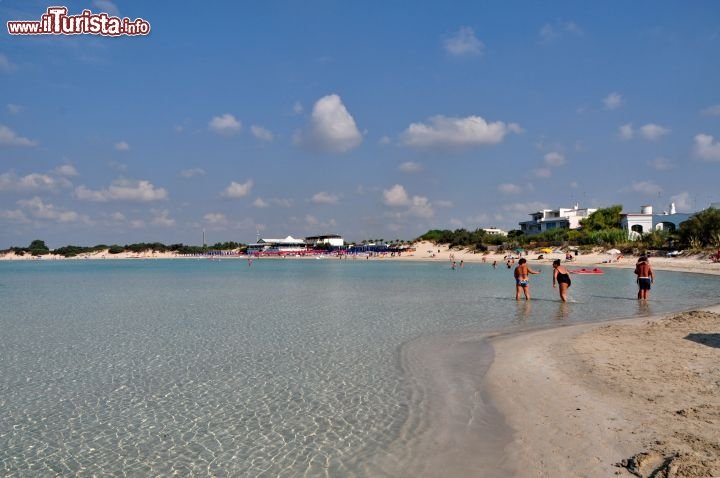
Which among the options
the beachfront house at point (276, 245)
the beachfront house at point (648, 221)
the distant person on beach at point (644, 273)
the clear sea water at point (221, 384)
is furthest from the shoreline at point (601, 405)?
the beachfront house at point (276, 245)

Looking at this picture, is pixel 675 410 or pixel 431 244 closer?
pixel 675 410

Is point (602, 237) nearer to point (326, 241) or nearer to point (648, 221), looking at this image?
point (648, 221)

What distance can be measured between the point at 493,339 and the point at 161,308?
53.5 ft

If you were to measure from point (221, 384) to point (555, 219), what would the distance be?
324 feet

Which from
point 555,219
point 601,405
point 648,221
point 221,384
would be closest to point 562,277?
point 601,405

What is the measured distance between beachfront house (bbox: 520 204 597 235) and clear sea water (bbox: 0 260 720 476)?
7805 cm

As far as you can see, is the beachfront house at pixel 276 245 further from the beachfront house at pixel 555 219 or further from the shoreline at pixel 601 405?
the shoreline at pixel 601 405

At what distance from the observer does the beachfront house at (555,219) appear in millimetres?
Result: 94562

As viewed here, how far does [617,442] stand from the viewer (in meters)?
5.71

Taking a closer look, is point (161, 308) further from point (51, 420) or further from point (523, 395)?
point (523, 395)

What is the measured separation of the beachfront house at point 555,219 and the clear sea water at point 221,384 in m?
78.0

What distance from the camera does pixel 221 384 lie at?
9383 millimetres

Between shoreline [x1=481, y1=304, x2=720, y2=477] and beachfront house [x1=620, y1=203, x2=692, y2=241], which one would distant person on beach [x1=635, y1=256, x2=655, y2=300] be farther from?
beachfront house [x1=620, y1=203, x2=692, y2=241]

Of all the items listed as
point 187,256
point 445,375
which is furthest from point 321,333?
point 187,256
